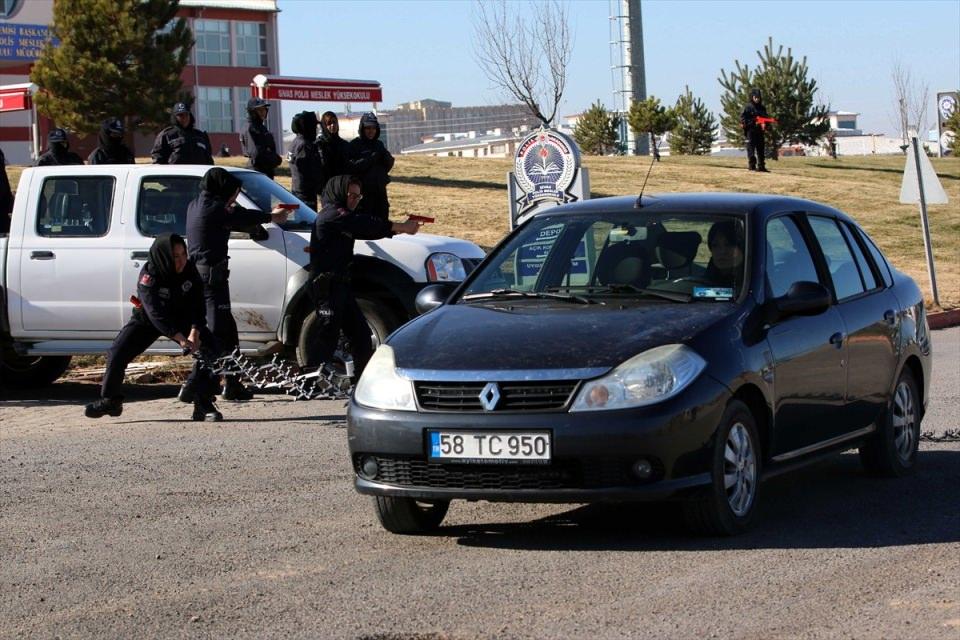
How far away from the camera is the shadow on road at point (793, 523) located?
705 centimetres

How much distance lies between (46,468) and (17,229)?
4529 mm

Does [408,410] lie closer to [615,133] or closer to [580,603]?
[580,603]

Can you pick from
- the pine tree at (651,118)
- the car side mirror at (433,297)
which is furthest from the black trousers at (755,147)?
the car side mirror at (433,297)

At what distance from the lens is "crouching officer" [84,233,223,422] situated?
11.6 meters

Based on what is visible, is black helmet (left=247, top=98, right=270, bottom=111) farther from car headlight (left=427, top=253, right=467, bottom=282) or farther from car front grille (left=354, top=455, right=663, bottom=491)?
car front grille (left=354, top=455, right=663, bottom=491)

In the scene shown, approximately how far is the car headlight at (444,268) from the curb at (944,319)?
30.3 feet

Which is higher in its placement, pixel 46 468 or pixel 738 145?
pixel 738 145

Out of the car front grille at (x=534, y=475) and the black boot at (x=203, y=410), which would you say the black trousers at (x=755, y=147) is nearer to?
the black boot at (x=203, y=410)

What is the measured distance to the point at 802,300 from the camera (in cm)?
751

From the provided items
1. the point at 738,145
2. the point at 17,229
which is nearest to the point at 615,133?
the point at 738,145

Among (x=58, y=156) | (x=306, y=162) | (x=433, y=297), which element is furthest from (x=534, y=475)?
(x=58, y=156)

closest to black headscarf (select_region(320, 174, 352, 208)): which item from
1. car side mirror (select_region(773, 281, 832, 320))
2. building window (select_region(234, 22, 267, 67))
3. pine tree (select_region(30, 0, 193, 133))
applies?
car side mirror (select_region(773, 281, 832, 320))

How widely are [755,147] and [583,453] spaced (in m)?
36.2

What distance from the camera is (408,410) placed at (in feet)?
22.6
